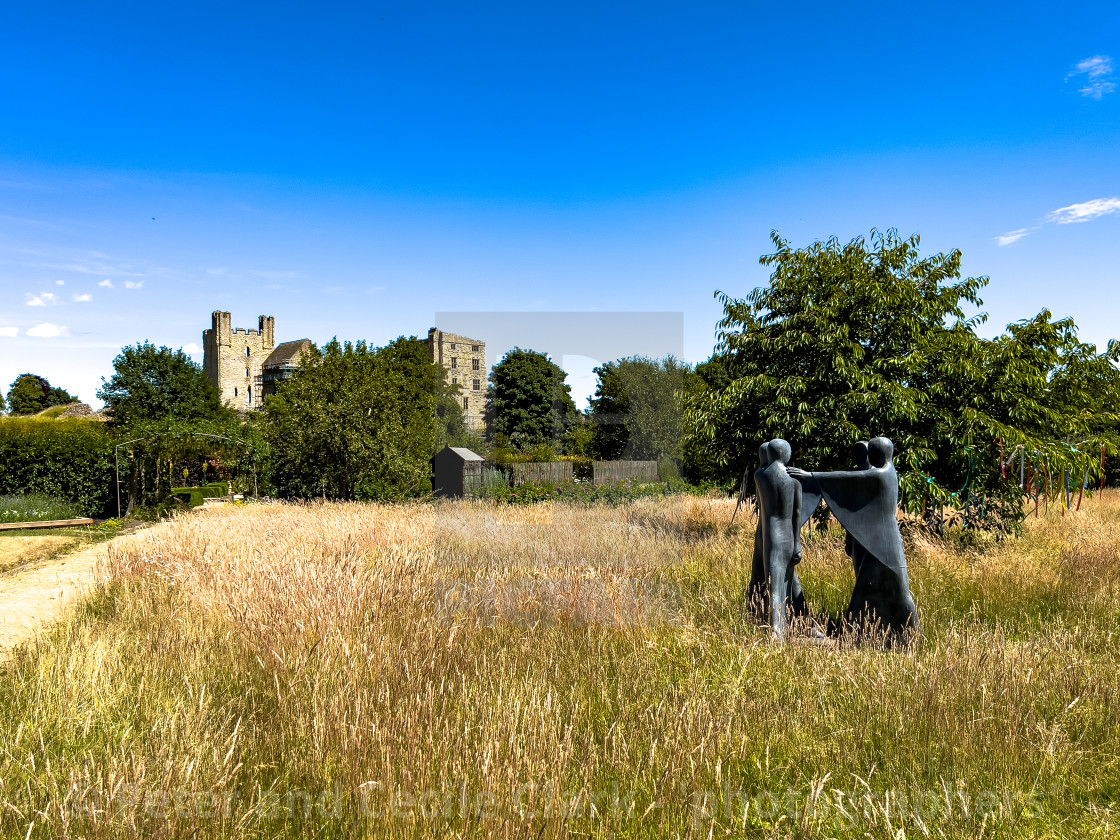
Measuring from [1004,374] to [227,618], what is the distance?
8.86m

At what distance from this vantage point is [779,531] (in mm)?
4867

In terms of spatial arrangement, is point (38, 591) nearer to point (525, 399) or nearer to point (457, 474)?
point (457, 474)

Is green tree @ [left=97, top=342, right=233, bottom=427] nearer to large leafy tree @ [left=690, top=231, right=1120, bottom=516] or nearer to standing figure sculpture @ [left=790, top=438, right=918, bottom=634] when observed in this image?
large leafy tree @ [left=690, top=231, right=1120, bottom=516]

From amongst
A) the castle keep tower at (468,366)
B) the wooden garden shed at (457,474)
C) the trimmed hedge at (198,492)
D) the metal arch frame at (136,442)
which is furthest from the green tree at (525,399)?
the trimmed hedge at (198,492)

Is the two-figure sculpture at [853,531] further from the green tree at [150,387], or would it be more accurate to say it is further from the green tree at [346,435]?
the green tree at [150,387]

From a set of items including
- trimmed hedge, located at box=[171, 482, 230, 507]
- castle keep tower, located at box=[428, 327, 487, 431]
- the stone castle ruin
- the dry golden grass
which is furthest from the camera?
the stone castle ruin

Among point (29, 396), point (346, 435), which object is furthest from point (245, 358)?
point (346, 435)

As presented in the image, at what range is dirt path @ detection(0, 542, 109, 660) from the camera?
19.7ft

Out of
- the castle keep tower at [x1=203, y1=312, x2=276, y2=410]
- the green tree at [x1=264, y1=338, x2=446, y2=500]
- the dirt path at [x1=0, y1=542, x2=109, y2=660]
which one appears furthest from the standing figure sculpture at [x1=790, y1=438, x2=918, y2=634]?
the castle keep tower at [x1=203, y1=312, x2=276, y2=410]

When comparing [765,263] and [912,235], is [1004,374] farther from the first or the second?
[765,263]

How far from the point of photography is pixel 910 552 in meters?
8.10

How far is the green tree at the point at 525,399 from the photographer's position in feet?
106

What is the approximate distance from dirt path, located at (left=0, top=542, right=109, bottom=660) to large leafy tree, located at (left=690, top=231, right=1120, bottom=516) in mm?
7769

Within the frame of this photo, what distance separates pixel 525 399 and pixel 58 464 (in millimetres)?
20513
